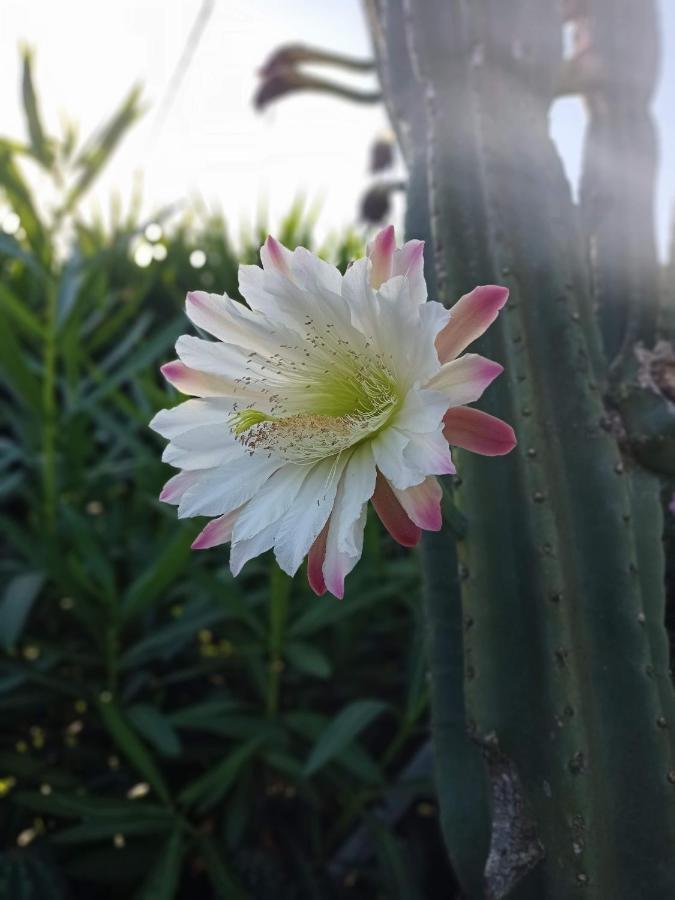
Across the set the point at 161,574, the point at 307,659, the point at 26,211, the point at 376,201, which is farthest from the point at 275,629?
the point at 376,201

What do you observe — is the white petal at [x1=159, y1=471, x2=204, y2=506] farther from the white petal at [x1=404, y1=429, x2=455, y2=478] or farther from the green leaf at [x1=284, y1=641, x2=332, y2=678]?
the green leaf at [x1=284, y1=641, x2=332, y2=678]

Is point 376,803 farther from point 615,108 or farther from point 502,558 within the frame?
point 615,108

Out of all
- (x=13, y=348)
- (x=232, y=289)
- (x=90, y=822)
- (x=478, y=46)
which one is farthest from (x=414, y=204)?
(x=232, y=289)

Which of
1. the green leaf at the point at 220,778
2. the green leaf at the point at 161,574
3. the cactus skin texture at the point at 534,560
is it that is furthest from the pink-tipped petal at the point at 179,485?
the green leaf at the point at 220,778

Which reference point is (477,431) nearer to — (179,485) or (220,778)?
(179,485)

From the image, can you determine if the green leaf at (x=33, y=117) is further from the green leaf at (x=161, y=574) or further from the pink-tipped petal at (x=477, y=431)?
the pink-tipped petal at (x=477, y=431)

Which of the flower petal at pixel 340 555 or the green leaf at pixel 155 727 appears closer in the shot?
the flower petal at pixel 340 555

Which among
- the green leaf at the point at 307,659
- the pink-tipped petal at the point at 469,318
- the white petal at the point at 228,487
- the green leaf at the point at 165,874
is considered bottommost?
the green leaf at the point at 165,874
